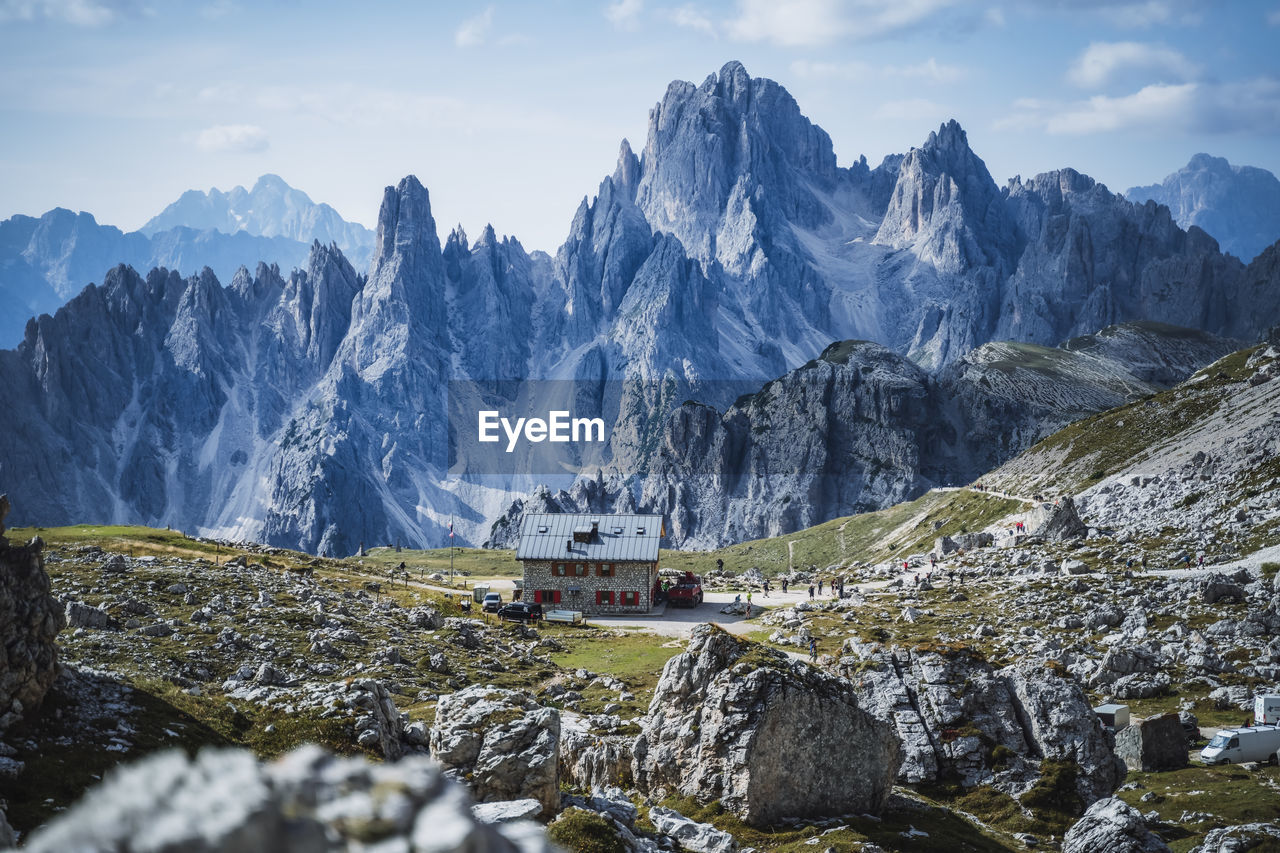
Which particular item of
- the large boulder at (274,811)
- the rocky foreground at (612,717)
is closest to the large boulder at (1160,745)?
the rocky foreground at (612,717)

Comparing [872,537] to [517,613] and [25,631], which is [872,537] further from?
[25,631]

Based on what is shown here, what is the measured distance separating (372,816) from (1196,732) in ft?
159

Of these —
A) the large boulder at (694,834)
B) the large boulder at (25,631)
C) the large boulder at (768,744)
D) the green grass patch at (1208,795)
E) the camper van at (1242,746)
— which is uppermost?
the large boulder at (25,631)

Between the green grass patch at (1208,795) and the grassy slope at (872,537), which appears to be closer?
the green grass patch at (1208,795)

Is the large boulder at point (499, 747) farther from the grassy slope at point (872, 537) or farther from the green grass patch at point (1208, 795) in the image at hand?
the grassy slope at point (872, 537)

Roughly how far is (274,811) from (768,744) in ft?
83.6

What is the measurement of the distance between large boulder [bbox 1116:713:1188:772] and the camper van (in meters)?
1.15

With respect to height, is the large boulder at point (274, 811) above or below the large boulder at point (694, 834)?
above

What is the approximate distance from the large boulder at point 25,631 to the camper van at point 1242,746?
41606 mm

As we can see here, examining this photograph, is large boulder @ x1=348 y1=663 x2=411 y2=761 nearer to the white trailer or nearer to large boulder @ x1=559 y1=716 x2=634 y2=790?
large boulder @ x1=559 y1=716 x2=634 y2=790

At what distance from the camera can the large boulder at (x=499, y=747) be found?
79.2ft

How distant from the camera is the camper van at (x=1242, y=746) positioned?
39188mm

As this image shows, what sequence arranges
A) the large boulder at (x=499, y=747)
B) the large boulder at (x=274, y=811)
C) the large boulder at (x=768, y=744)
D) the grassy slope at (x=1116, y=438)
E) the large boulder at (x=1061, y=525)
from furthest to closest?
1. the grassy slope at (x=1116, y=438)
2. the large boulder at (x=1061, y=525)
3. the large boulder at (x=768, y=744)
4. the large boulder at (x=499, y=747)
5. the large boulder at (x=274, y=811)

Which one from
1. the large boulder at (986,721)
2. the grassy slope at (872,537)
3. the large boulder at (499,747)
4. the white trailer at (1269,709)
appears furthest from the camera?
the grassy slope at (872,537)
